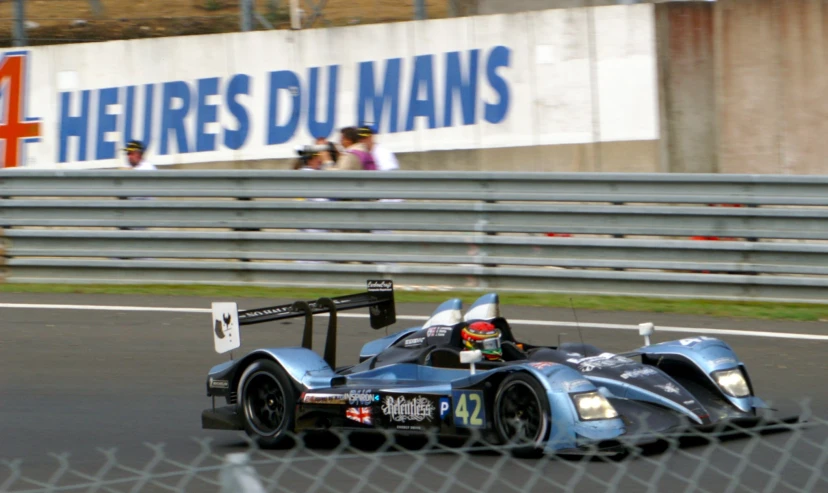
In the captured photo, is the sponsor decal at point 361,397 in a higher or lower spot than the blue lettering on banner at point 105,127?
lower

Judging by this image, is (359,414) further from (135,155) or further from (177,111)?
(177,111)

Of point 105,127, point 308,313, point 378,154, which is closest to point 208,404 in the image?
point 308,313

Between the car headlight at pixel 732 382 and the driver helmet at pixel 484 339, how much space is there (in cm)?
114

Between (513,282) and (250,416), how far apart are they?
4570mm

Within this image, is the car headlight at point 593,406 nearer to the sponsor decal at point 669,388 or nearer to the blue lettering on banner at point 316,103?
the sponsor decal at point 669,388

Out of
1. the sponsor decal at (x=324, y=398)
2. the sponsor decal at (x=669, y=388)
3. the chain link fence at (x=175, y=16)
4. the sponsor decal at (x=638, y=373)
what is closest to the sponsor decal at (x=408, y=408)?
the sponsor decal at (x=324, y=398)

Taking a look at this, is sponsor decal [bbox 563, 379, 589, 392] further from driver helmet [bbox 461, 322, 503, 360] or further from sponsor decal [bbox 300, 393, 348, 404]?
sponsor decal [bbox 300, 393, 348, 404]

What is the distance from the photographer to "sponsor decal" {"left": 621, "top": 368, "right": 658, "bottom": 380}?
19.2 feet

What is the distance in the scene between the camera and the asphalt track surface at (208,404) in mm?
5305

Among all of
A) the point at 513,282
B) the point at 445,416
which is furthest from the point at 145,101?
the point at 445,416

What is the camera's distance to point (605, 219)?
10398 mm

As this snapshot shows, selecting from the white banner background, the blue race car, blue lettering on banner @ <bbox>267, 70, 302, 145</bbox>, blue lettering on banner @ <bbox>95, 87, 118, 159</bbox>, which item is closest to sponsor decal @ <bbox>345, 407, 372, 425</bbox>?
the blue race car

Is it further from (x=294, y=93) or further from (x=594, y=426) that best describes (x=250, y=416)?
(x=294, y=93)

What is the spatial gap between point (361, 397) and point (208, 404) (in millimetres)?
1598
